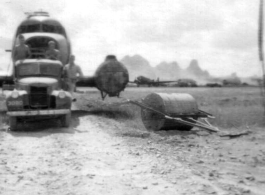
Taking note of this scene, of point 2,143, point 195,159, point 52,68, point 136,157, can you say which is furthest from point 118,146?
point 52,68

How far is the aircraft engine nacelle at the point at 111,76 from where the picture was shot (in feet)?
46.6

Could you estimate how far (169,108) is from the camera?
1110 centimetres

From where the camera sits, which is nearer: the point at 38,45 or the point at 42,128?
the point at 42,128

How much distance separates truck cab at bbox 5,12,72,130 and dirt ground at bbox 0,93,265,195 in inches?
24.4

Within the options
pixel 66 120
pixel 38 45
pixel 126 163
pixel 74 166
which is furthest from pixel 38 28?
pixel 126 163

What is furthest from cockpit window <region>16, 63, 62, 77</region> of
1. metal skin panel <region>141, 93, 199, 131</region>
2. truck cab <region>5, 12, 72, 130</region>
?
metal skin panel <region>141, 93, 199, 131</region>

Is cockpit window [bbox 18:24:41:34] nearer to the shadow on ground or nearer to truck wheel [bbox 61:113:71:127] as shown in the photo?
the shadow on ground

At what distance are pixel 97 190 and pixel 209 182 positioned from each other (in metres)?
1.80

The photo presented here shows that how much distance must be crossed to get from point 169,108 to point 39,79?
433cm

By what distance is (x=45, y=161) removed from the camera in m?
6.66

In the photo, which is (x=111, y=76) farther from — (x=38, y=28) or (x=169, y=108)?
(x=169, y=108)

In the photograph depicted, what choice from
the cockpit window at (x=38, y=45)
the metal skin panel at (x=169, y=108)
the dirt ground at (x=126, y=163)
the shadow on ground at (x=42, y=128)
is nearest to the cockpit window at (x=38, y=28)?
the cockpit window at (x=38, y=45)

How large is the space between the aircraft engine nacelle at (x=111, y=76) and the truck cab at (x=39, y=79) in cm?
158

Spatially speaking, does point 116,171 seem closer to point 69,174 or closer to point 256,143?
point 69,174
